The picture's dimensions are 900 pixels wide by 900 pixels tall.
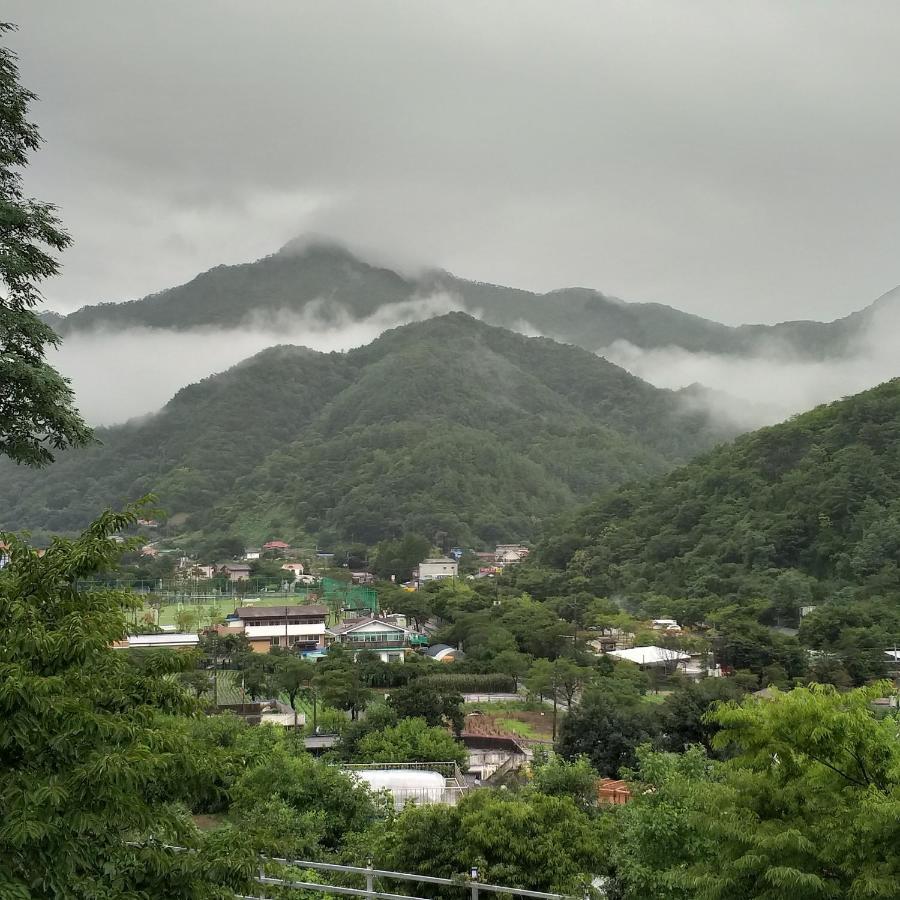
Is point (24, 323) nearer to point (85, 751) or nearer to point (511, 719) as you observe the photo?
point (85, 751)

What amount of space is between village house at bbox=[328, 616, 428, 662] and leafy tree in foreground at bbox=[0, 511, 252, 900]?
3165 cm

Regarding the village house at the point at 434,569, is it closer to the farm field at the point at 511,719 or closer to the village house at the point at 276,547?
the village house at the point at 276,547

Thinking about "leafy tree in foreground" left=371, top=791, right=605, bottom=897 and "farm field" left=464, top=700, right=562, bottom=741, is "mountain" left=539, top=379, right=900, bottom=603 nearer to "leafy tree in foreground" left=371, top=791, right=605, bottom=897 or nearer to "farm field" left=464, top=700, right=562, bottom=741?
"farm field" left=464, top=700, right=562, bottom=741

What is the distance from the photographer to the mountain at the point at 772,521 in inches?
1510

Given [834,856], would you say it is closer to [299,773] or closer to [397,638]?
[299,773]

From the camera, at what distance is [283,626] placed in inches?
1506

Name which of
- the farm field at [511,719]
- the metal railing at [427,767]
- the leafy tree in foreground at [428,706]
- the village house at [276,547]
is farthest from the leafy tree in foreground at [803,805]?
the village house at [276,547]

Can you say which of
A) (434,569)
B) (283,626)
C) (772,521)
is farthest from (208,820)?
(434,569)

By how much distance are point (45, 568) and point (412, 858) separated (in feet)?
20.1

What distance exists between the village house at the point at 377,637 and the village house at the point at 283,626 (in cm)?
A: 86

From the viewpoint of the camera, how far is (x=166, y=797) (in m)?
3.30

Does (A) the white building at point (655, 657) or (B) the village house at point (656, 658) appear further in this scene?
(A) the white building at point (655, 657)

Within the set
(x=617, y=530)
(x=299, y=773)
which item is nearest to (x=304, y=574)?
(x=617, y=530)

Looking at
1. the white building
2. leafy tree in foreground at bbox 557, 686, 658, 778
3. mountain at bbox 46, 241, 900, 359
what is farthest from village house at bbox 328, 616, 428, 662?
mountain at bbox 46, 241, 900, 359
